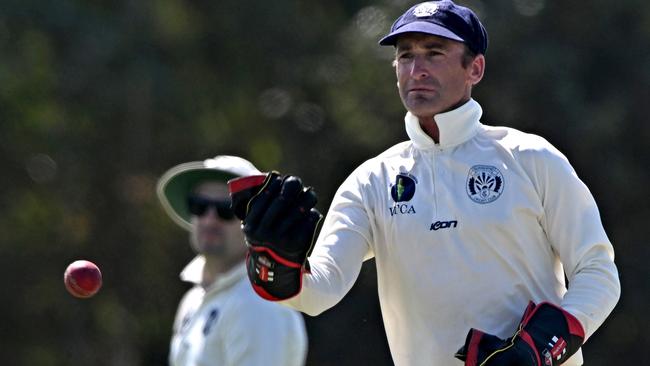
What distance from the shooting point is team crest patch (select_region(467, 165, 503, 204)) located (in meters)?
5.25

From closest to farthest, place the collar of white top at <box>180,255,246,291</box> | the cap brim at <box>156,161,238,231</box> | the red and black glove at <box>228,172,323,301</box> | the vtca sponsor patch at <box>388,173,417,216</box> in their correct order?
the red and black glove at <box>228,172,323,301</box> → the vtca sponsor patch at <box>388,173,417,216</box> → the collar of white top at <box>180,255,246,291</box> → the cap brim at <box>156,161,238,231</box>

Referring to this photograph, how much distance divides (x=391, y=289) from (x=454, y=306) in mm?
269

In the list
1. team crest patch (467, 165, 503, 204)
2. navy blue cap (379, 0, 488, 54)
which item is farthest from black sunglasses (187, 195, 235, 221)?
team crest patch (467, 165, 503, 204)

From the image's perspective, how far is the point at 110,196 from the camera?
19.0 meters

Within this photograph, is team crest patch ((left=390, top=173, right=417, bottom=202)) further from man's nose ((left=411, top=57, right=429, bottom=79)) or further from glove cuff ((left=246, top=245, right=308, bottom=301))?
glove cuff ((left=246, top=245, right=308, bottom=301))

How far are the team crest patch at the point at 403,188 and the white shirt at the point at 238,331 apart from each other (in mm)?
2058

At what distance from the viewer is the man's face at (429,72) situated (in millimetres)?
5449

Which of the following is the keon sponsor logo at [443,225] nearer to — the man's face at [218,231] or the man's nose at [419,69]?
the man's nose at [419,69]

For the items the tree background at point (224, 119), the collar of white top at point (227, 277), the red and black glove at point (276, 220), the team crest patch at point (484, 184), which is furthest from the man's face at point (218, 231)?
the tree background at point (224, 119)

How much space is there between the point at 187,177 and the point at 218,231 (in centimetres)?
37

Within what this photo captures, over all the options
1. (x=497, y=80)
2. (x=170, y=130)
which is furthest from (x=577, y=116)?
(x=170, y=130)

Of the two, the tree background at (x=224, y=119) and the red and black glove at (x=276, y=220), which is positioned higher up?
the red and black glove at (x=276, y=220)

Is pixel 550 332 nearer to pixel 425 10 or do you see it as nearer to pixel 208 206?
pixel 425 10

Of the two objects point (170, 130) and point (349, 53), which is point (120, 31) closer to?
point (170, 130)
